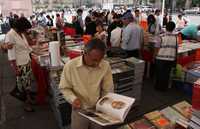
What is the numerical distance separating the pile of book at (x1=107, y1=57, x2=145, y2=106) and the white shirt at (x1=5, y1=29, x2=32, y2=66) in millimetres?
1195

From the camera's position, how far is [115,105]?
1.63m

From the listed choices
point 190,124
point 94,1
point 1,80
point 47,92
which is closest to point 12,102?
point 47,92

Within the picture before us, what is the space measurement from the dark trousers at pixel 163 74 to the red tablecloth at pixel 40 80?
2056mm

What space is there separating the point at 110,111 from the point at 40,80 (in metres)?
2.48

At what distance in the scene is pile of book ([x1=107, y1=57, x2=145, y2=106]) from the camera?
3.18 meters

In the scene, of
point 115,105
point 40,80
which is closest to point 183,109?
point 115,105

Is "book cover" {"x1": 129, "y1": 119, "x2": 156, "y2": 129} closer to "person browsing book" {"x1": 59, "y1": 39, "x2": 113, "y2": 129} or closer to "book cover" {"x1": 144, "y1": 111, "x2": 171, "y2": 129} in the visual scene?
"book cover" {"x1": 144, "y1": 111, "x2": 171, "y2": 129}

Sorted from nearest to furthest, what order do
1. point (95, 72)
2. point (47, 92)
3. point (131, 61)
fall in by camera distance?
point (95, 72), point (131, 61), point (47, 92)

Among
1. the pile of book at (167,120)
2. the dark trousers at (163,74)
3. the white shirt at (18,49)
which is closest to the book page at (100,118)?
the pile of book at (167,120)

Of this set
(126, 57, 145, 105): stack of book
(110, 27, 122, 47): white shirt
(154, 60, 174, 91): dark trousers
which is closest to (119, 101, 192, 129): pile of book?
(126, 57, 145, 105): stack of book

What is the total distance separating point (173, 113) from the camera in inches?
75.2

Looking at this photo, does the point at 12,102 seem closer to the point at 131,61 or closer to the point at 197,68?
the point at 131,61

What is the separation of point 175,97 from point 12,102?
112 inches

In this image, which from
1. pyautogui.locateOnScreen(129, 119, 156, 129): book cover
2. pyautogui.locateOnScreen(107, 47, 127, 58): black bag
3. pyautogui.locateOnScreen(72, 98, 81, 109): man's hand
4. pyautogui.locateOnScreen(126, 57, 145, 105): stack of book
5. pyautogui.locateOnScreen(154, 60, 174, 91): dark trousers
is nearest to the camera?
pyautogui.locateOnScreen(72, 98, 81, 109): man's hand
